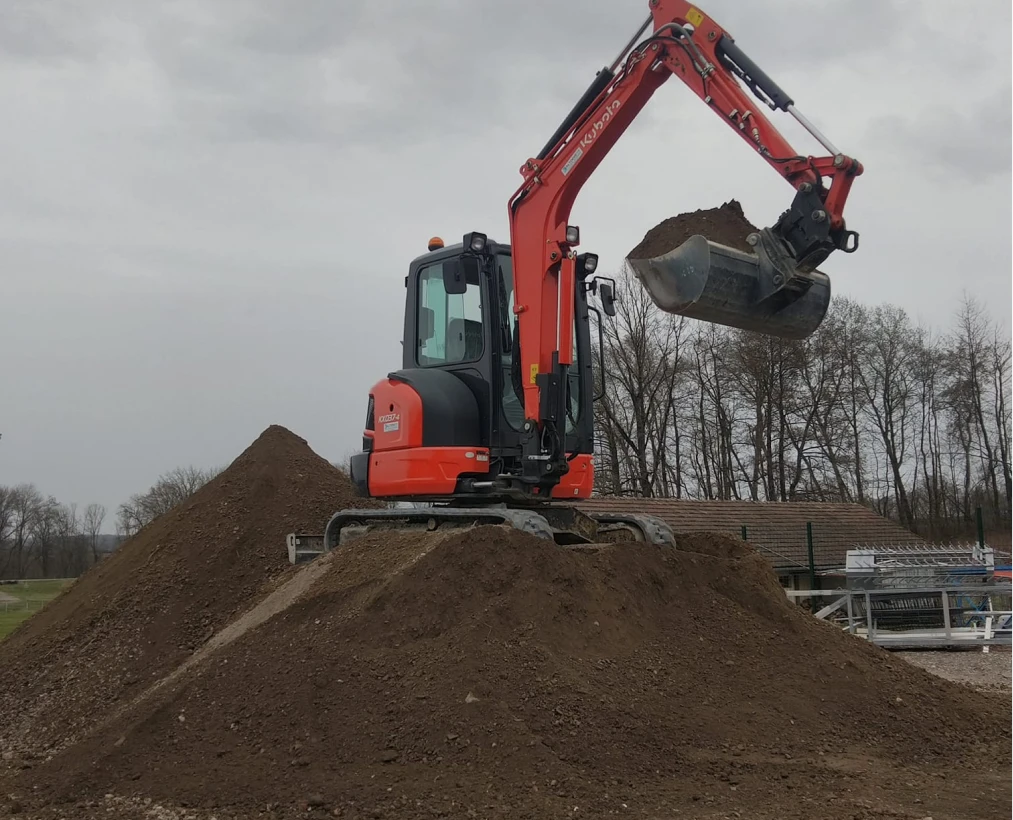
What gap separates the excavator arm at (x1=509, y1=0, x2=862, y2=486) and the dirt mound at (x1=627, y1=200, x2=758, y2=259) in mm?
167

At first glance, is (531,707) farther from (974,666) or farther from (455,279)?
(974,666)

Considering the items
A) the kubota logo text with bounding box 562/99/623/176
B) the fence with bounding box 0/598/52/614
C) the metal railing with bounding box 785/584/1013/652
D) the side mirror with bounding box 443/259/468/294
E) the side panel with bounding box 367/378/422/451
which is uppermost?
the kubota logo text with bounding box 562/99/623/176

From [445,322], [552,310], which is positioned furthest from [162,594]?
[552,310]

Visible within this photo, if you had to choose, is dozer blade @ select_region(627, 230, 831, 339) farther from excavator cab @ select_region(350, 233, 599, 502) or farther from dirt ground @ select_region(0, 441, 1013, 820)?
dirt ground @ select_region(0, 441, 1013, 820)

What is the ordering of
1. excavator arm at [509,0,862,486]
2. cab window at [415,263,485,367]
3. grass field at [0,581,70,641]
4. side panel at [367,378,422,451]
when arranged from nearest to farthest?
excavator arm at [509,0,862,486]
side panel at [367,378,422,451]
cab window at [415,263,485,367]
grass field at [0,581,70,641]

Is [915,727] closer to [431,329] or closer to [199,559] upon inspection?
[431,329]

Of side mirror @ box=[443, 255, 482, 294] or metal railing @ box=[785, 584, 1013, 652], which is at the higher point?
side mirror @ box=[443, 255, 482, 294]

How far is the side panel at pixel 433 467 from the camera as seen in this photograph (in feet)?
24.9

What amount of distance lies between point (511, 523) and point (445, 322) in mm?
2167

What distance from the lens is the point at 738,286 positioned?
6992 mm

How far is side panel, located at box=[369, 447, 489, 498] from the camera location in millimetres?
7578

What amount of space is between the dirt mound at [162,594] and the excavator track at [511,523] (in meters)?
1.12

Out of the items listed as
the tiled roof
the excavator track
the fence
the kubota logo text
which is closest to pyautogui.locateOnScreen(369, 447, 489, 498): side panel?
the excavator track

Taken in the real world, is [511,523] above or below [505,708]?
above
